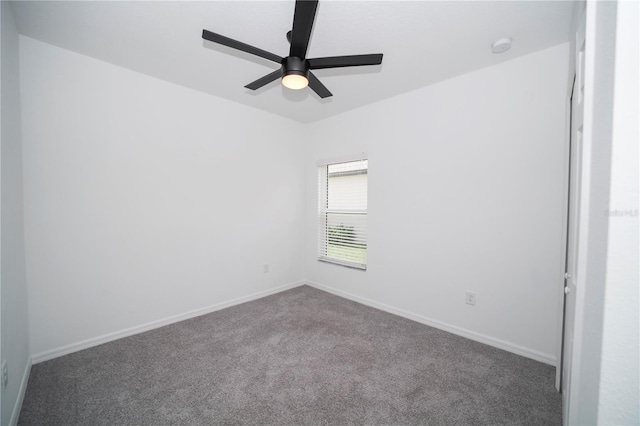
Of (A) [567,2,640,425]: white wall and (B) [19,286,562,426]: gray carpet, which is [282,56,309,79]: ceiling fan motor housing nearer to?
(A) [567,2,640,425]: white wall

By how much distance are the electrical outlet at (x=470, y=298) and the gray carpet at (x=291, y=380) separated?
1.23 ft

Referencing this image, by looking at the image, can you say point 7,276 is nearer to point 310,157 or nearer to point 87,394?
point 87,394

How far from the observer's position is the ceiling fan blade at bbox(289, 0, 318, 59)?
4.13 ft

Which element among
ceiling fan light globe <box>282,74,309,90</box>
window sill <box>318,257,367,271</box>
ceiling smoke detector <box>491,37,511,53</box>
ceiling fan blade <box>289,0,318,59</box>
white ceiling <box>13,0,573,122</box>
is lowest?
window sill <box>318,257,367,271</box>

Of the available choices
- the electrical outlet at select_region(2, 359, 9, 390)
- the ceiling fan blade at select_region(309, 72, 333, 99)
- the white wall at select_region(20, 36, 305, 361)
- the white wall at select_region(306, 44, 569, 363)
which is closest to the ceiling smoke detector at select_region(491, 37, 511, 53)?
the white wall at select_region(306, 44, 569, 363)

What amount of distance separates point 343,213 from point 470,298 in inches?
75.8

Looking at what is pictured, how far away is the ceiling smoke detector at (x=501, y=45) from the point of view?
204 cm

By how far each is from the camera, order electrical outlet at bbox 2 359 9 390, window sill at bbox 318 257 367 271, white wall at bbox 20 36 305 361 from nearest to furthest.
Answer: electrical outlet at bbox 2 359 9 390, white wall at bbox 20 36 305 361, window sill at bbox 318 257 367 271

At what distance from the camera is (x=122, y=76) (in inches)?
100

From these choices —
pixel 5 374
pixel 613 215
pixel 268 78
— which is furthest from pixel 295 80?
pixel 5 374

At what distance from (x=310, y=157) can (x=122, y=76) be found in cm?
252

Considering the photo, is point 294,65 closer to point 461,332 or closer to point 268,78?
point 268,78

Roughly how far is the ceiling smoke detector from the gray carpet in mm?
2664

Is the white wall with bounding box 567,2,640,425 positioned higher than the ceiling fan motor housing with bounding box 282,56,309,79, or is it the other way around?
the ceiling fan motor housing with bounding box 282,56,309,79
